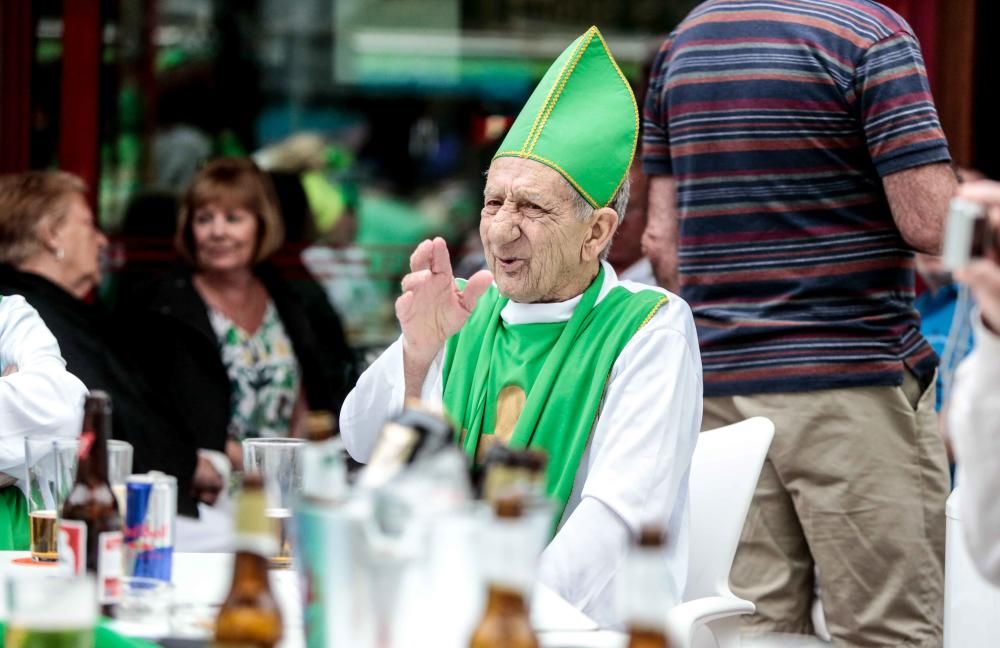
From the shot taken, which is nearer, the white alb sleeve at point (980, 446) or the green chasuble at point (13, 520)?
the white alb sleeve at point (980, 446)

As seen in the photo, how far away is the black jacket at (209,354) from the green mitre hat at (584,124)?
2.63m

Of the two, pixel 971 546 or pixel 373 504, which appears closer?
pixel 373 504

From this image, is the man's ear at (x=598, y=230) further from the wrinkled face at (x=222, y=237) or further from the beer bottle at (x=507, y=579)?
the wrinkled face at (x=222, y=237)

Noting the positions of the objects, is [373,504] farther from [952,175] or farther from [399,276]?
[399,276]

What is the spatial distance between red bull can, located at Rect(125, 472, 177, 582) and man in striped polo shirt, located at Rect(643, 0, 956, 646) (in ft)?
5.95

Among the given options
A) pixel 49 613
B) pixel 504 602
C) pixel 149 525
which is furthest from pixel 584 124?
pixel 49 613

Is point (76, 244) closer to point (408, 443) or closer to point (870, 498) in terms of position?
point (870, 498)

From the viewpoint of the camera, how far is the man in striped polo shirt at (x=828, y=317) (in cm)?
363

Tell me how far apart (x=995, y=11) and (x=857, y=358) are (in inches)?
125

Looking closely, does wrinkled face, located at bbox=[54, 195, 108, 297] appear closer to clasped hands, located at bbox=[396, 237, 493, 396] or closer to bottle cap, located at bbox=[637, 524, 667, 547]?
clasped hands, located at bbox=[396, 237, 493, 396]

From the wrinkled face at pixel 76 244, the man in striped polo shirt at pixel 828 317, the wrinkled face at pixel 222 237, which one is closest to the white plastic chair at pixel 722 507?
the man in striped polo shirt at pixel 828 317

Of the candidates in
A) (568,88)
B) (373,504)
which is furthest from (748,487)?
(373,504)

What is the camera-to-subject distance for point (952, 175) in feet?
11.6

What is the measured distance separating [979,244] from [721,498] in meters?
1.48
